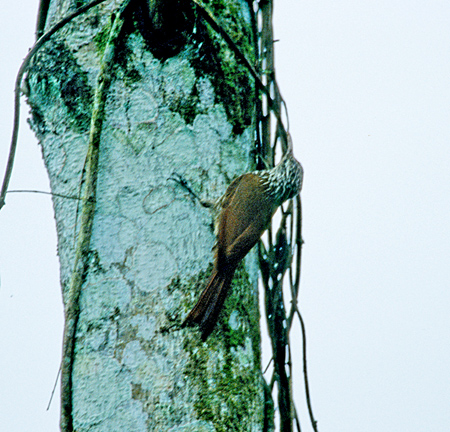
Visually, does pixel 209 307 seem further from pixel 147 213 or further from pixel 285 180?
pixel 285 180

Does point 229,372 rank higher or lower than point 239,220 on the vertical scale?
lower

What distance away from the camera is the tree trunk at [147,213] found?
1744 mm

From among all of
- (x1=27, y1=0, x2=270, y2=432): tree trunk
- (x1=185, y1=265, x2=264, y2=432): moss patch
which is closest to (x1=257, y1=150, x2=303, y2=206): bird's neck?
(x1=27, y1=0, x2=270, y2=432): tree trunk

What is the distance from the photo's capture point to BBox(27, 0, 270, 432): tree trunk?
174 cm

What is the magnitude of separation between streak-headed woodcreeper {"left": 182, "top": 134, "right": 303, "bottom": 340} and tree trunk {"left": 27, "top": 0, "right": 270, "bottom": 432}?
4 centimetres

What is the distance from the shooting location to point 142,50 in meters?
2.03

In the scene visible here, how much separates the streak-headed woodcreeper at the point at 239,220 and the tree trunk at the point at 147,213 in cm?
4

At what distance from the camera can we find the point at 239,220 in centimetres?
299

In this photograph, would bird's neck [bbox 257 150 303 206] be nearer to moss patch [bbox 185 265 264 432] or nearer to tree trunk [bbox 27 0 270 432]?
tree trunk [bbox 27 0 270 432]

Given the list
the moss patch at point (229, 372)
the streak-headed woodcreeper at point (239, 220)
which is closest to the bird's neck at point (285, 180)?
the streak-headed woodcreeper at point (239, 220)

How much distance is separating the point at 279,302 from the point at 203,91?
994 millimetres

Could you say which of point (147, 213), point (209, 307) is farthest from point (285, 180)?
point (209, 307)

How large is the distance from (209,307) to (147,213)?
35 centimetres

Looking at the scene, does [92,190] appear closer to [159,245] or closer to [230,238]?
[159,245]
